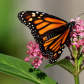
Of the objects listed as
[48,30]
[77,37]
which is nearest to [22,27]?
[48,30]

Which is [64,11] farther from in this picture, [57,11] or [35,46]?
[35,46]

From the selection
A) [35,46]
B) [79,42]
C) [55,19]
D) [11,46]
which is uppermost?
[55,19]

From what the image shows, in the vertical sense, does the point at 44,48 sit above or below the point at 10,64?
above

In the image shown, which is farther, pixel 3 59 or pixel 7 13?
pixel 7 13

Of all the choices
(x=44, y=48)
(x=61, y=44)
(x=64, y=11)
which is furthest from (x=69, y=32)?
(x=64, y=11)

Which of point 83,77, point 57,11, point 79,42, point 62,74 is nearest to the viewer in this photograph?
point 79,42

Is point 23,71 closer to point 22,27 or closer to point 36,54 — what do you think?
point 36,54
